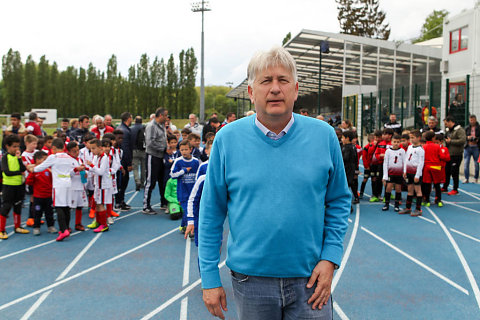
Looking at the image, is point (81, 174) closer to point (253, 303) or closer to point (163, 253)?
point (163, 253)

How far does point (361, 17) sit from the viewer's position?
57.3m

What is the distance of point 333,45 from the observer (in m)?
24.1

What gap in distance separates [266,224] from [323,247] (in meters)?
0.33

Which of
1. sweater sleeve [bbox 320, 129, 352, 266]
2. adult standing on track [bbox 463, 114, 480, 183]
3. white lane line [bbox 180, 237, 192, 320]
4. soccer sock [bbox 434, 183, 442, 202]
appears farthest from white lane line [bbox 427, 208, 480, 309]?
adult standing on track [bbox 463, 114, 480, 183]

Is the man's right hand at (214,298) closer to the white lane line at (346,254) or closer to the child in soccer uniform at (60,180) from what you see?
the white lane line at (346,254)

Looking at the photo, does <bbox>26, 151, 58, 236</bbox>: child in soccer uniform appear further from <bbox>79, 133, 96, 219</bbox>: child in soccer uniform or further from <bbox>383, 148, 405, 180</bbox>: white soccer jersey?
<bbox>383, 148, 405, 180</bbox>: white soccer jersey

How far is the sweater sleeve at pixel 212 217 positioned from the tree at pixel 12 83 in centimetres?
6340

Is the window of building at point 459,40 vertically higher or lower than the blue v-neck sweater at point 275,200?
higher

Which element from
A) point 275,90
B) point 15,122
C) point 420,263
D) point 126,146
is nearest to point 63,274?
point 275,90

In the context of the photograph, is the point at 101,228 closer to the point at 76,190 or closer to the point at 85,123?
the point at 76,190

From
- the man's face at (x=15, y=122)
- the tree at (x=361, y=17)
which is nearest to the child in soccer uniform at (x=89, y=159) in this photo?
the man's face at (x=15, y=122)

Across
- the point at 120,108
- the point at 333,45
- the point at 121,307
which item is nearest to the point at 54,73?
the point at 120,108

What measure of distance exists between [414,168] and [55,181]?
7321 mm

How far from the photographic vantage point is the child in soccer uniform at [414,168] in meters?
9.03
